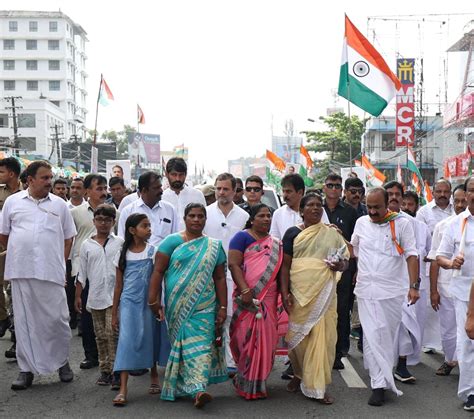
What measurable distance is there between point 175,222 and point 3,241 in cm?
163

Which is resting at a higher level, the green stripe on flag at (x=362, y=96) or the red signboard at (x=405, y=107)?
the red signboard at (x=405, y=107)

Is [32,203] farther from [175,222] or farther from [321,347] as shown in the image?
[321,347]

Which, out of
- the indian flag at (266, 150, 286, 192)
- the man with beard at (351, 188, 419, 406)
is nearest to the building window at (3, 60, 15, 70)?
the indian flag at (266, 150, 286, 192)

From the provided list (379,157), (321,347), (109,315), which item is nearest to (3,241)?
(109,315)

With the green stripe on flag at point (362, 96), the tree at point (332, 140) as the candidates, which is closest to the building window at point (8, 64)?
the tree at point (332, 140)

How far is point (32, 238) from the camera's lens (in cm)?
644

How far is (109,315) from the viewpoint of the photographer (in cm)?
652

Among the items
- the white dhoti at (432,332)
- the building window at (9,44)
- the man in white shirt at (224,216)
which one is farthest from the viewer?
the building window at (9,44)

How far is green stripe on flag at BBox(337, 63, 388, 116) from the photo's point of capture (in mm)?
12242

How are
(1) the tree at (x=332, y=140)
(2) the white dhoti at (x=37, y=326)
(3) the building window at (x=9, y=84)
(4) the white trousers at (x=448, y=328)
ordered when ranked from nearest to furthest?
(2) the white dhoti at (x=37, y=326) < (4) the white trousers at (x=448, y=328) < (1) the tree at (x=332, y=140) < (3) the building window at (x=9, y=84)

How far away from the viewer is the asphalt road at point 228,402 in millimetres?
5551

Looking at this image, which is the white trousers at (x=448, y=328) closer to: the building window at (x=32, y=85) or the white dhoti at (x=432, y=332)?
the white dhoti at (x=432, y=332)

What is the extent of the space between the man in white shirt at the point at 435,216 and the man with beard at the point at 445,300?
56cm

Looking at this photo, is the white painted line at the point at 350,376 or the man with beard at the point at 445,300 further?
the man with beard at the point at 445,300
